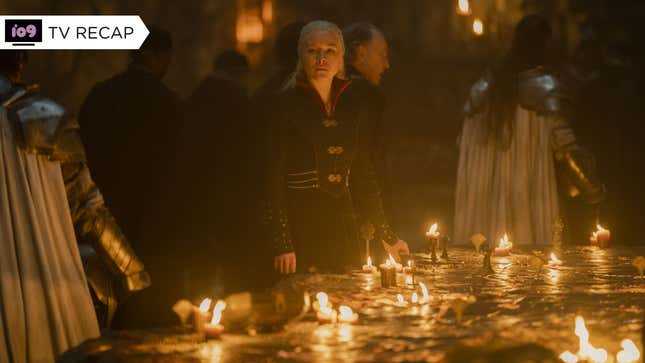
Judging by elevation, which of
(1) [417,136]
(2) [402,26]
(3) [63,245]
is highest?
(2) [402,26]

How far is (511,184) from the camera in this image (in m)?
8.52

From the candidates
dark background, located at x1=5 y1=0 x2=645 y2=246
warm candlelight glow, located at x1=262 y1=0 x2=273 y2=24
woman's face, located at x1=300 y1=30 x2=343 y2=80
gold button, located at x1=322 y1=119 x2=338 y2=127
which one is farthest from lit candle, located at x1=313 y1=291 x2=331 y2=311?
warm candlelight glow, located at x1=262 y1=0 x2=273 y2=24

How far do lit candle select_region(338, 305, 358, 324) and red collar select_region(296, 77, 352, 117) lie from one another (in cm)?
209

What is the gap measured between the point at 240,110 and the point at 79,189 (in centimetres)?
239

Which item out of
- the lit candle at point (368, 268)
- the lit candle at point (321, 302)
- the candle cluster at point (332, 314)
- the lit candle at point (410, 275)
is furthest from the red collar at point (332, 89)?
the candle cluster at point (332, 314)

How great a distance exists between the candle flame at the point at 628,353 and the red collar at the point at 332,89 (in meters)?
2.81

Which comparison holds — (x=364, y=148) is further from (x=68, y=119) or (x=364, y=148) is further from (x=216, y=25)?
(x=216, y=25)

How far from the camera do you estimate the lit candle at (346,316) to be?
3.56 meters

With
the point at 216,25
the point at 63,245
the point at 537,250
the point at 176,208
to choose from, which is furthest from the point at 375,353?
the point at 216,25

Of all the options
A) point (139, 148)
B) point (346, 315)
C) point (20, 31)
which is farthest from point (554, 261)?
point (20, 31)

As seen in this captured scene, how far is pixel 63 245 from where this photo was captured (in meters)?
4.70

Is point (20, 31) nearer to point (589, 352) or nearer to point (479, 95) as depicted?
point (479, 95)

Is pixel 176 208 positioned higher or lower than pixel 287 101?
lower

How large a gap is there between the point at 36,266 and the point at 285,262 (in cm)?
135
